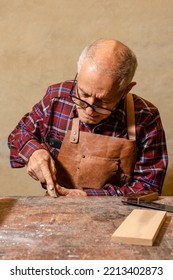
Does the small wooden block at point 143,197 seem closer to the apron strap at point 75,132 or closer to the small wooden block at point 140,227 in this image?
the small wooden block at point 140,227

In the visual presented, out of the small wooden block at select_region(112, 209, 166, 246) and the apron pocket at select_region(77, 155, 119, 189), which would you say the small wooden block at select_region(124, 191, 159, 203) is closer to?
the small wooden block at select_region(112, 209, 166, 246)

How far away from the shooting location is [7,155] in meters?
3.14

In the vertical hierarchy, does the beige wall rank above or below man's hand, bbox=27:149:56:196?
above

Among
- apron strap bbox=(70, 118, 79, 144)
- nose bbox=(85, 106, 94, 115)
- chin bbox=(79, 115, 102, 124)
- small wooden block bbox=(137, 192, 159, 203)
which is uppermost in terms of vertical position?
nose bbox=(85, 106, 94, 115)

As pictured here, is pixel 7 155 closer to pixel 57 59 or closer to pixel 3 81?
pixel 3 81

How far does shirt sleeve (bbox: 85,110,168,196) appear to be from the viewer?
7.31 ft

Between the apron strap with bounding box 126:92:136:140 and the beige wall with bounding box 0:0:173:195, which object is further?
the beige wall with bounding box 0:0:173:195

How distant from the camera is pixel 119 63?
199cm

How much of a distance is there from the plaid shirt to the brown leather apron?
5 centimetres

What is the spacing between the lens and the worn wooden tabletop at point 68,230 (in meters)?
1.24

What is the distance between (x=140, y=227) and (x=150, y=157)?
0.91 meters

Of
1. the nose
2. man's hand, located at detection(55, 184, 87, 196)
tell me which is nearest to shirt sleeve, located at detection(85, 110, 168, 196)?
man's hand, located at detection(55, 184, 87, 196)

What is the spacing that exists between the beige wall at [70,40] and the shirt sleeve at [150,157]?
0.77 meters

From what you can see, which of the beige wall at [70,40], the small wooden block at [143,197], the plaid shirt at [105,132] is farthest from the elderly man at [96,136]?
the beige wall at [70,40]
